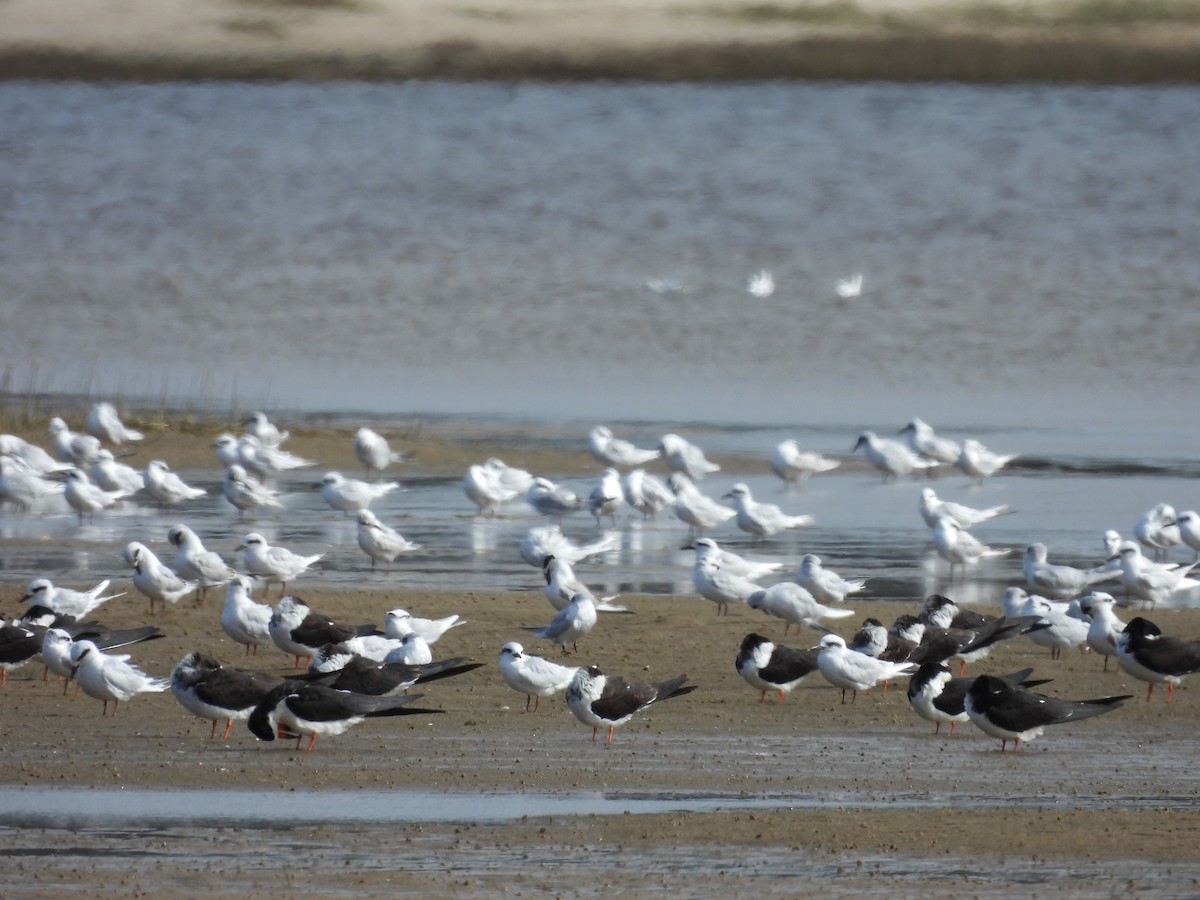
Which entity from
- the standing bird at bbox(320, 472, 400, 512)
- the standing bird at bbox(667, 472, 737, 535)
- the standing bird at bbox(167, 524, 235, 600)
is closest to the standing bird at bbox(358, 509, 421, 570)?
the standing bird at bbox(167, 524, 235, 600)

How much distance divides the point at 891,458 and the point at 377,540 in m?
7.59

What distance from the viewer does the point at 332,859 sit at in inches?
339

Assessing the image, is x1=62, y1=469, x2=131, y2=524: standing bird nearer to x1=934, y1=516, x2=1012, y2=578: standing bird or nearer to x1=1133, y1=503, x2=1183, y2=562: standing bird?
x1=934, y1=516, x2=1012, y2=578: standing bird

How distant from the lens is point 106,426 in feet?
77.4

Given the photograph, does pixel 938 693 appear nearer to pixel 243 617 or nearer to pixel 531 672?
pixel 531 672

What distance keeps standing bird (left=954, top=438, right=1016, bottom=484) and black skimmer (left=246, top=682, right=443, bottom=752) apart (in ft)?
40.1

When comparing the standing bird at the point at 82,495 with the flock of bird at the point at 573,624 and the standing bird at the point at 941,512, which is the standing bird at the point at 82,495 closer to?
the flock of bird at the point at 573,624

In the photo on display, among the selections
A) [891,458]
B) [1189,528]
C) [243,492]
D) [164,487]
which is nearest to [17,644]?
[243,492]

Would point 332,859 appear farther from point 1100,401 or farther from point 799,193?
point 799,193

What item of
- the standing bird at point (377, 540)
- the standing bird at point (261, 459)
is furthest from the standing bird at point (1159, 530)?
the standing bird at point (261, 459)

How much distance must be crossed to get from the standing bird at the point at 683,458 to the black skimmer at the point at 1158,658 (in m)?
9.91

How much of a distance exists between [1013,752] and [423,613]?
479cm

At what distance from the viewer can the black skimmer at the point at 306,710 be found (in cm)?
1080

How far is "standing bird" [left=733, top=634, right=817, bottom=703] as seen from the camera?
12.2 metres
